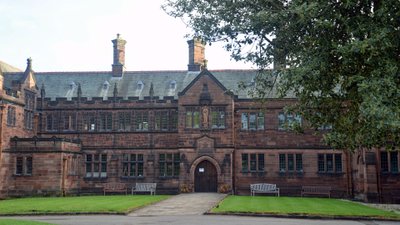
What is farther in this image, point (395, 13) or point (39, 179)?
point (39, 179)

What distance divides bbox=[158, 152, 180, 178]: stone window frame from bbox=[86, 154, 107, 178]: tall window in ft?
14.9

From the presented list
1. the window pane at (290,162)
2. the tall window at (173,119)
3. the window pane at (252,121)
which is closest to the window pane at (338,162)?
the window pane at (290,162)

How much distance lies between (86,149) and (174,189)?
7917mm

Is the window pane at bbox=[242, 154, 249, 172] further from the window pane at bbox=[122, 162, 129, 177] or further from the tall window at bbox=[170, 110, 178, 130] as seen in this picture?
the window pane at bbox=[122, 162, 129, 177]

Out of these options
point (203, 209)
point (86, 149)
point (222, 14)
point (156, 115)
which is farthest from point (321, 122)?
point (86, 149)

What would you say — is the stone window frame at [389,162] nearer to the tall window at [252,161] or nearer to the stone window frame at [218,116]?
the tall window at [252,161]

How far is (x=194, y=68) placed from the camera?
42188mm

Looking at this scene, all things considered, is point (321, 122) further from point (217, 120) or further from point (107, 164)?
point (107, 164)

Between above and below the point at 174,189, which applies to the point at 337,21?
above

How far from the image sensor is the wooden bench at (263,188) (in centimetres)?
3612

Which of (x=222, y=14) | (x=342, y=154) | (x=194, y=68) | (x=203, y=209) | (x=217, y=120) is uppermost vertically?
(x=194, y=68)

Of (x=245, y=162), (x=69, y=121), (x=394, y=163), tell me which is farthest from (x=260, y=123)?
(x=69, y=121)

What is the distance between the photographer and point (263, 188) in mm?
36344

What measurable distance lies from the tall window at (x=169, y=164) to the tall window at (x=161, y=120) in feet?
7.46
